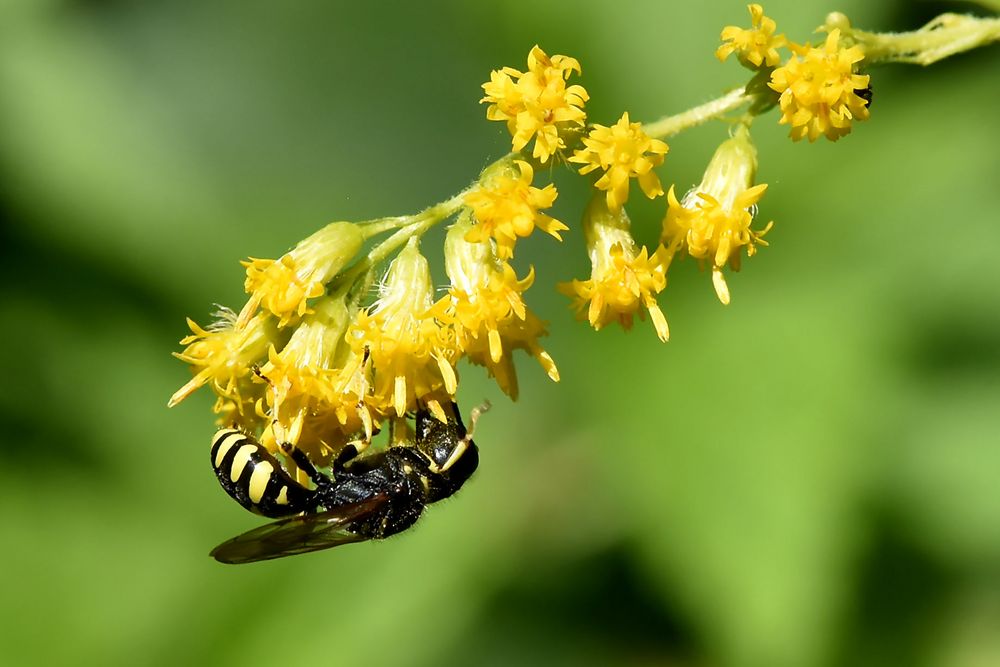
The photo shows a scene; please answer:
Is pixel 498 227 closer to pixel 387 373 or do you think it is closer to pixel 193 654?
pixel 387 373

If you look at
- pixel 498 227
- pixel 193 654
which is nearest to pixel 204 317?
pixel 193 654

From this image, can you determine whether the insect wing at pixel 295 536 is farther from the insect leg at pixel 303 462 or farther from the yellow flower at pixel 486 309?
the yellow flower at pixel 486 309

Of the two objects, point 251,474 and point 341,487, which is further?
point 341,487

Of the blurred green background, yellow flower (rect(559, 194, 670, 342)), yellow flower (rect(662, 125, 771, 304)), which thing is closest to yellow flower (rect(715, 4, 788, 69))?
yellow flower (rect(662, 125, 771, 304))

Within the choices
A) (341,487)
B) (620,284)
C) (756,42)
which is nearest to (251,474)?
(341,487)

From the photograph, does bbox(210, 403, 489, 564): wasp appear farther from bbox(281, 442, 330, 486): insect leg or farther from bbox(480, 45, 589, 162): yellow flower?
bbox(480, 45, 589, 162): yellow flower

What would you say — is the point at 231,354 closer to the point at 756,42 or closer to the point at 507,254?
the point at 507,254
